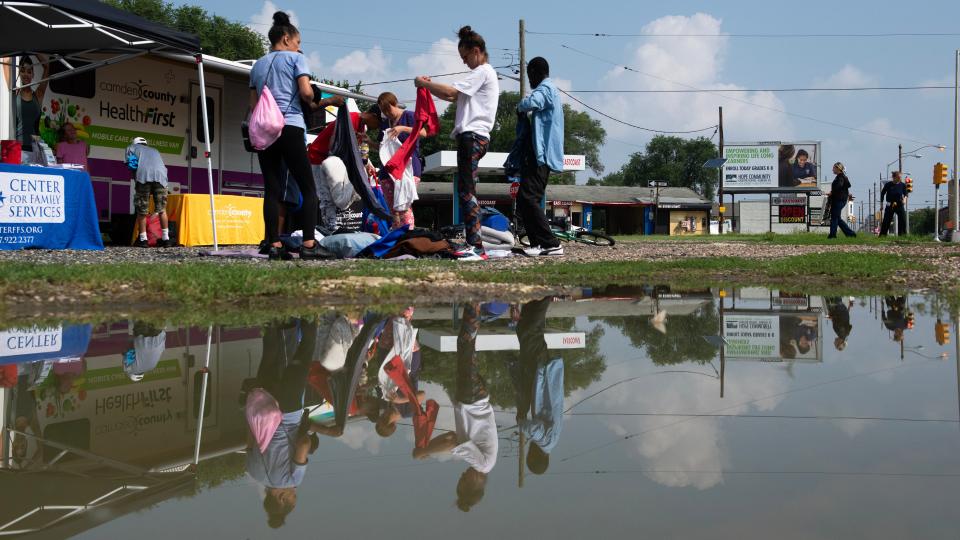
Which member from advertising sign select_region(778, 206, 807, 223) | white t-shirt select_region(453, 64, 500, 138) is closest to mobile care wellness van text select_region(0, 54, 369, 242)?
white t-shirt select_region(453, 64, 500, 138)

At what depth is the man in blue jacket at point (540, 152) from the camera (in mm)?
9219

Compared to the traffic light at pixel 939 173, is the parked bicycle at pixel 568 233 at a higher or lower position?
lower

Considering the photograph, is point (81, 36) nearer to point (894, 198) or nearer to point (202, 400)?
point (202, 400)

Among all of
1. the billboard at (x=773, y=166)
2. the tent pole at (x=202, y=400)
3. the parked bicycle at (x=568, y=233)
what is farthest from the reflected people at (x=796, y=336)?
the billboard at (x=773, y=166)

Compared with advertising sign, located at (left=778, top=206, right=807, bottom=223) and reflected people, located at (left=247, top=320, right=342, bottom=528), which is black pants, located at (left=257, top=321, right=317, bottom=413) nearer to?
reflected people, located at (left=247, top=320, right=342, bottom=528)

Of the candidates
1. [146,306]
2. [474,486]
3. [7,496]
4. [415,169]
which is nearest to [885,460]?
[474,486]

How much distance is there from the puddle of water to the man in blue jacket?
215 inches

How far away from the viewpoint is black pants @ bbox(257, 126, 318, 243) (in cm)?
777

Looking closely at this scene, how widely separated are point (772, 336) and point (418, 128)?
6.04 metres

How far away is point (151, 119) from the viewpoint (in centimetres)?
1442

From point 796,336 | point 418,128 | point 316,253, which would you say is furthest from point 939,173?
point 796,336

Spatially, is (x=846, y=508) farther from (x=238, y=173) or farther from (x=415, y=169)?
(x=238, y=173)

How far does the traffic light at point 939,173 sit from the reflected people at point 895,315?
103 feet

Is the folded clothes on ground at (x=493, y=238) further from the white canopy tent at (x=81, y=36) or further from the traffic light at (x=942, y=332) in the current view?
the traffic light at (x=942, y=332)
